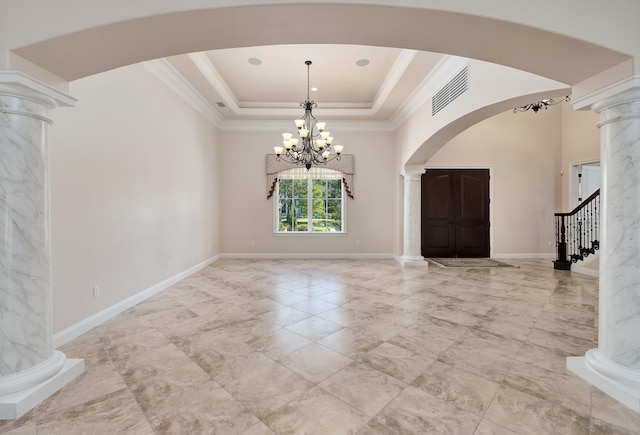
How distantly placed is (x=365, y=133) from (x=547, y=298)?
5.16 m

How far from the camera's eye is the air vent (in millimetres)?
4129

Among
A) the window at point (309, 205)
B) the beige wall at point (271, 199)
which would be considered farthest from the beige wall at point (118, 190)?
the window at point (309, 205)

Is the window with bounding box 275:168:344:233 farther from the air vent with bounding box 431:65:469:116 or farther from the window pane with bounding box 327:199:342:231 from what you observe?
the air vent with bounding box 431:65:469:116

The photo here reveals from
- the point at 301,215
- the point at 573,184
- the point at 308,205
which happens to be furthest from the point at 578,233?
the point at 301,215

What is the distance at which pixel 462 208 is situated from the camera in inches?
311

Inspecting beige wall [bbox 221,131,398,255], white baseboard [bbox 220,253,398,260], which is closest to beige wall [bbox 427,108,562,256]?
beige wall [bbox 221,131,398,255]

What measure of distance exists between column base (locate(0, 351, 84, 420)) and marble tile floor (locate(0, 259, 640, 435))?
6cm

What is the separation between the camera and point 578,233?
6.21 m

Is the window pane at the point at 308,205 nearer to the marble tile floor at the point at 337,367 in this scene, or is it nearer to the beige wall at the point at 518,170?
the beige wall at the point at 518,170

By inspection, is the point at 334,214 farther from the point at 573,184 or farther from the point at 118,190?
the point at 573,184

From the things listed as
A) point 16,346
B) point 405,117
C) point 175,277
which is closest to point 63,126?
point 16,346

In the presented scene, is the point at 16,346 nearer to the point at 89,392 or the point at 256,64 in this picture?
the point at 89,392

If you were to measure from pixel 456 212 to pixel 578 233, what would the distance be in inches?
97.7

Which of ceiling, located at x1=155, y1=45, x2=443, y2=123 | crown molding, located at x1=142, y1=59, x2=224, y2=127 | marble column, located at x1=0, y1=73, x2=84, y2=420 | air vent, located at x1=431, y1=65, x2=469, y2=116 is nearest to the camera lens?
marble column, located at x1=0, y1=73, x2=84, y2=420
